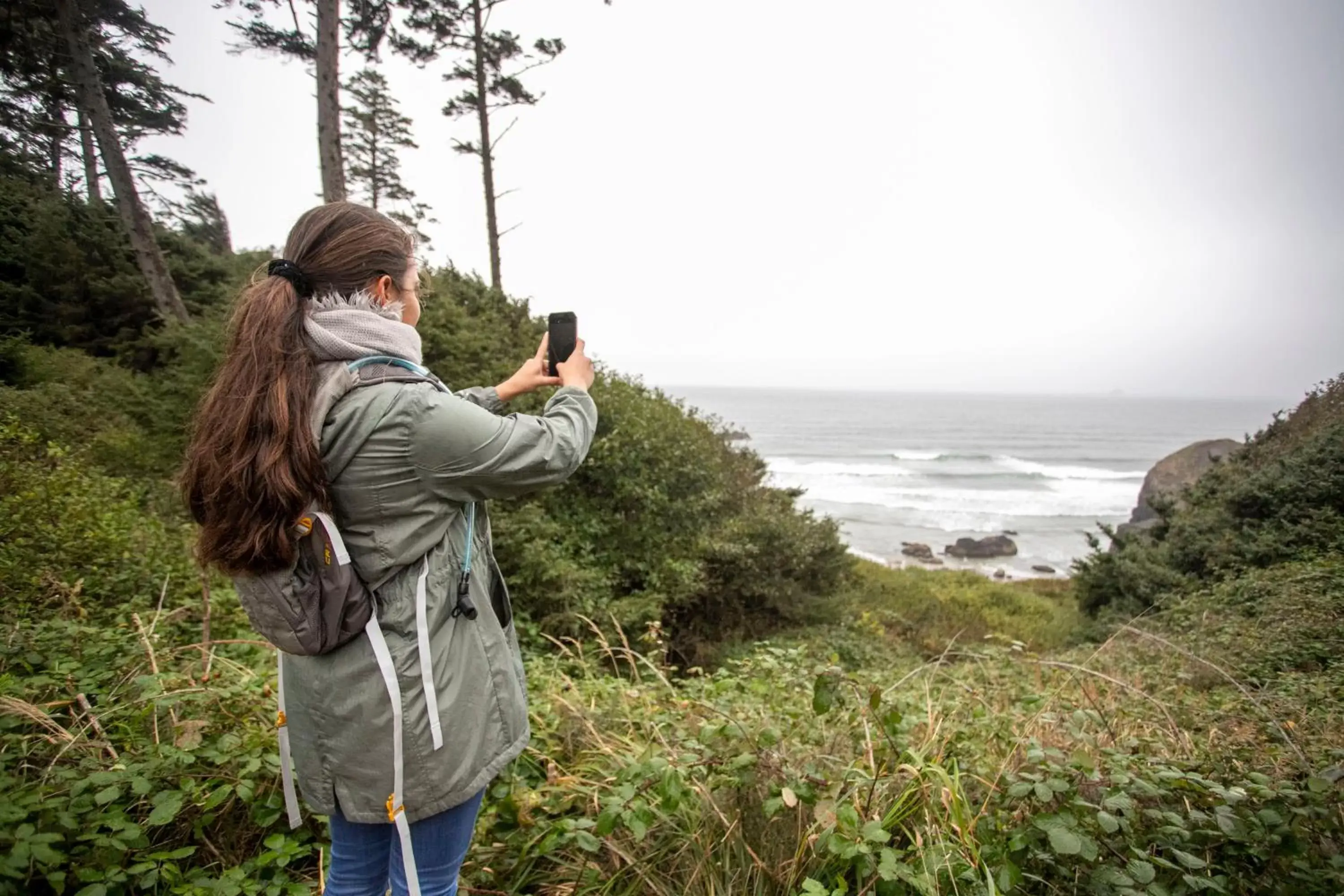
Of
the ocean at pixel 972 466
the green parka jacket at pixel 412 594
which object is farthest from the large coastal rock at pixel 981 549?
the green parka jacket at pixel 412 594

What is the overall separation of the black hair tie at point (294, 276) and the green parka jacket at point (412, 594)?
191 mm

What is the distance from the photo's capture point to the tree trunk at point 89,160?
6.59 meters

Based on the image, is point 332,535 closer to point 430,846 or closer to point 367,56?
point 430,846

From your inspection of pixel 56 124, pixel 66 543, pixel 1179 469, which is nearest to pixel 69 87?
pixel 56 124

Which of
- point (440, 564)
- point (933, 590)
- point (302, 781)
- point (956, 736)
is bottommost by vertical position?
point (933, 590)

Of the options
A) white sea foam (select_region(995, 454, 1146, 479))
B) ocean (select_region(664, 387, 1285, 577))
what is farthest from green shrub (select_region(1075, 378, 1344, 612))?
white sea foam (select_region(995, 454, 1146, 479))

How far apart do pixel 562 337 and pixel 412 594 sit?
805mm

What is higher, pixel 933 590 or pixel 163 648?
pixel 163 648

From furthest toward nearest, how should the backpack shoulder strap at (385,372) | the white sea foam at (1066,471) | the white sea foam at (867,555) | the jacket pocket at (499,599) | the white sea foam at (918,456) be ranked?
the white sea foam at (918,456) < the white sea foam at (1066,471) < the white sea foam at (867,555) < the jacket pocket at (499,599) < the backpack shoulder strap at (385,372)

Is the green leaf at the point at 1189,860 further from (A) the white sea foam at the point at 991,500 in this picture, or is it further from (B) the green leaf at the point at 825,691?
(A) the white sea foam at the point at 991,500

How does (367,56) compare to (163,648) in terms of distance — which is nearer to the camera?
(163,648)

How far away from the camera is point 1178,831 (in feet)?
5.24

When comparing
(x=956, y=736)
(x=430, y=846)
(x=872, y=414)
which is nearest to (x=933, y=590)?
(x=956, y=736)

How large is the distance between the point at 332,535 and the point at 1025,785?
1.93 m
